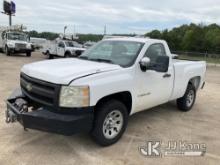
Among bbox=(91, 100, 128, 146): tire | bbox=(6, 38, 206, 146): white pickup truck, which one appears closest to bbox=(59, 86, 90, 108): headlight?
bbox=(6, 38, 206, 146): white pickup truck

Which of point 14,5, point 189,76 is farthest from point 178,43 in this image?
point 189,76

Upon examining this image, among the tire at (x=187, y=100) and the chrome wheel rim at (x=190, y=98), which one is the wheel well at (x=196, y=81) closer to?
the tire at (x=187, y=100)

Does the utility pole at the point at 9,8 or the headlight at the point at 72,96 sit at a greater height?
the utility pole at the point at 9,8

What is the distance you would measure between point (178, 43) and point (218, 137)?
54.2 metres

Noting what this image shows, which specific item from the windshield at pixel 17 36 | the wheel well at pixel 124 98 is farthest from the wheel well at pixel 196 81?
the windshield at pixel 17 36

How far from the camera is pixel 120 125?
443 cm

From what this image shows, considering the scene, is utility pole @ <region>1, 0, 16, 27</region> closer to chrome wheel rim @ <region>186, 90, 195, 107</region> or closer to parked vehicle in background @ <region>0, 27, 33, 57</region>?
parked vehicle in background @ <region>0, 27, 33, 57</region>

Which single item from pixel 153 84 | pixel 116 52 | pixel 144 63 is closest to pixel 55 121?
pixel 144 63

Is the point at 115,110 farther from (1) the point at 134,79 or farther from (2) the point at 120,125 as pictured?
(1) the point at 134,79

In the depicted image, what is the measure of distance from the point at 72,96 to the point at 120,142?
136 cm

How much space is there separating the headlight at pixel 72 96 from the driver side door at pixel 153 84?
126 centimetres

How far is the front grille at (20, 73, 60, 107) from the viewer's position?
3696 mm

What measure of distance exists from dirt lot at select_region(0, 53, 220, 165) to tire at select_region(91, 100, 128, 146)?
15 cm

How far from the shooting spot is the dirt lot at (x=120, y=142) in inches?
151
